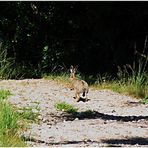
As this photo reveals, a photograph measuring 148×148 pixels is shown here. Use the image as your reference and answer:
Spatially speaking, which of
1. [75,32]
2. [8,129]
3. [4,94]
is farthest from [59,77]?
[8,129]

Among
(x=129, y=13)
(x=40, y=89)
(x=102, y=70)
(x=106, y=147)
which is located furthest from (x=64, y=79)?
(x=106, y=147)

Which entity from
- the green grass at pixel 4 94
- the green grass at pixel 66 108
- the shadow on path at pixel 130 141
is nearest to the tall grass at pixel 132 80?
the green grass at pixel 66 108

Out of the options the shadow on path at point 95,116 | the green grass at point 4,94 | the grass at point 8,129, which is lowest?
the shadow on path at point 95,116

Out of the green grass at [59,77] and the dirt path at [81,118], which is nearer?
the dirt path at [81,118]

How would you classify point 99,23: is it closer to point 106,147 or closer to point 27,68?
Answer: point 27,68

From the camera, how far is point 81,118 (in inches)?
349

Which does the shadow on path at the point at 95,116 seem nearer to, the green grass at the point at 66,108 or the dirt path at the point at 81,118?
the dirt path at the point at 81,118

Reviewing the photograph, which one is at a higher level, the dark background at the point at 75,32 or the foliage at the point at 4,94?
the dark background at the point at 75,32

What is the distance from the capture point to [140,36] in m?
15.3

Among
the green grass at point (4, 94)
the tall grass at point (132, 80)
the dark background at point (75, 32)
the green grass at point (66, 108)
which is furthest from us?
the dark background at point (75, 32)

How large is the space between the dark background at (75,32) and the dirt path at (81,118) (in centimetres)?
244

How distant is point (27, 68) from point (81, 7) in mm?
2243

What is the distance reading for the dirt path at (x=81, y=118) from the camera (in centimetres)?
712

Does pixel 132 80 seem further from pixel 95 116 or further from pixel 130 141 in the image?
pixel 130 141
